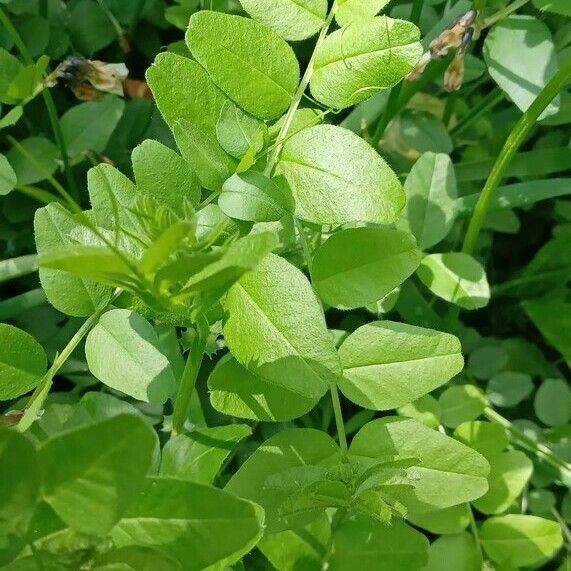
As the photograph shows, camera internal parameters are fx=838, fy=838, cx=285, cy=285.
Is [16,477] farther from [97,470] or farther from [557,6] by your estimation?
[557,6]

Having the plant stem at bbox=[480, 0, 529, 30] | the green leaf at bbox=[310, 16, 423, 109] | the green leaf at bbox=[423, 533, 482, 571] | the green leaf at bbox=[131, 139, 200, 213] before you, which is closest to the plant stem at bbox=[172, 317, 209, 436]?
the green leaf at bbox=[131, 139, 200, 213]

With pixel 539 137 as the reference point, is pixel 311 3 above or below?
above

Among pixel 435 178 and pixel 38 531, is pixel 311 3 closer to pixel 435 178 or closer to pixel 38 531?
pixel 435 178

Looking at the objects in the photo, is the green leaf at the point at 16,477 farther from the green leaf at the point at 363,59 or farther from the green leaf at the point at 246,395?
the green leaf at the point at 363,59

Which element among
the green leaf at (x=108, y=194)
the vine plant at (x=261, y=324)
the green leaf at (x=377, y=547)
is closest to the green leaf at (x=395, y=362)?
the vine plant at (x=261, y=324)

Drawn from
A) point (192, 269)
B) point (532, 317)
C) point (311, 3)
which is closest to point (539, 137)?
point (532, 317)

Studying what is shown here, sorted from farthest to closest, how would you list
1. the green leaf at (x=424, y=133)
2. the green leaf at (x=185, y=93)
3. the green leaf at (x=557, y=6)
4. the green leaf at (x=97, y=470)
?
the green leaf at (x=424, y=133) → the green leaf at (x=557, y=6) → the green leaf at (x=185, y=93) → the green leaf at (x=97, y=470)
